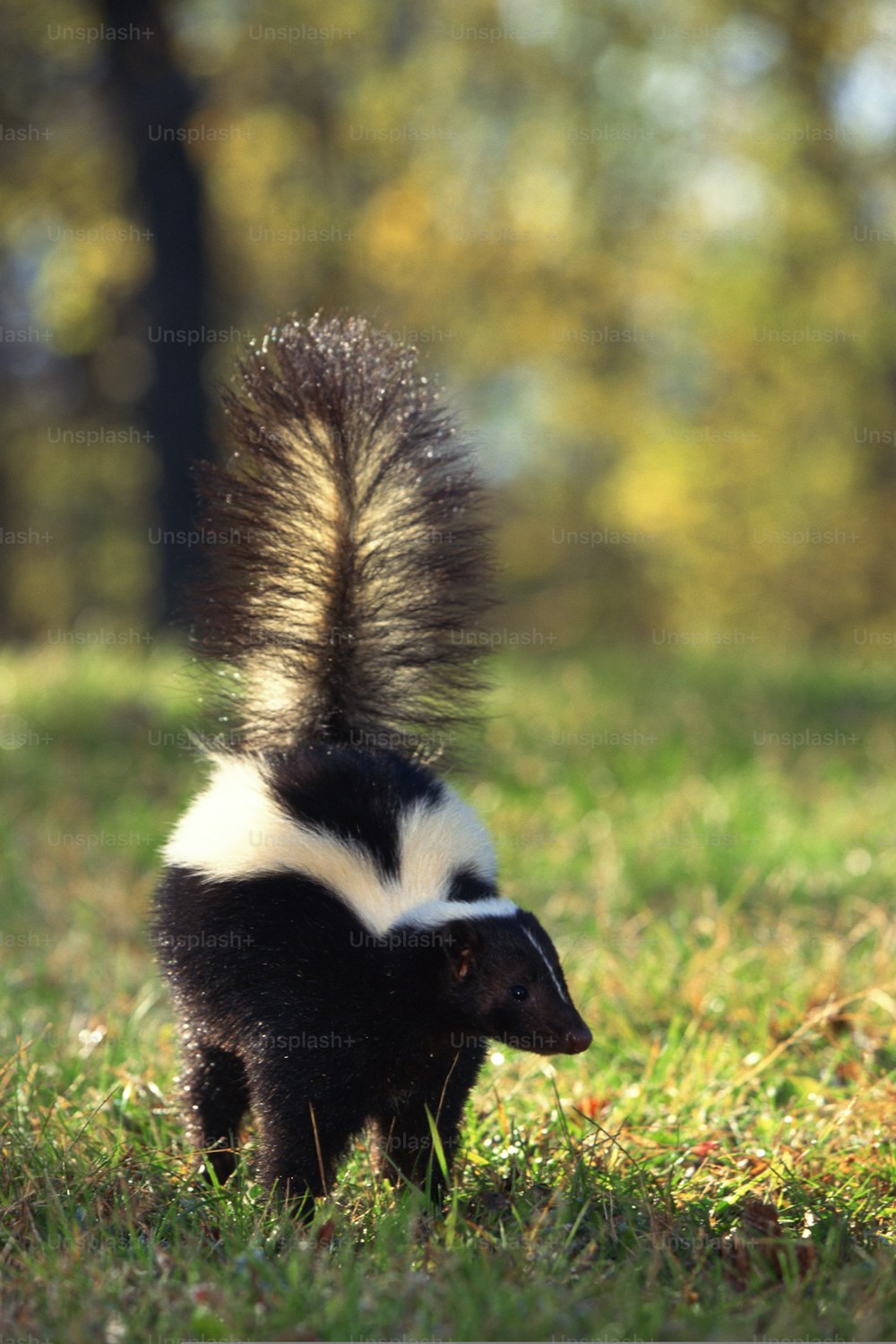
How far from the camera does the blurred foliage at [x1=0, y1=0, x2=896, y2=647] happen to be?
14.8 m

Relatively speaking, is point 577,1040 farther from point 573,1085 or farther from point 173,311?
point 173,311

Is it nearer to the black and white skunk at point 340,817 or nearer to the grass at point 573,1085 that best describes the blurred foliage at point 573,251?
the grass at point 573,1085

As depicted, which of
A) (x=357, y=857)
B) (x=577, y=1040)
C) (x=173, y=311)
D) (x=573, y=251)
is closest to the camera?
(x=577, y=1040)

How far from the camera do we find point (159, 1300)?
7.94 feet

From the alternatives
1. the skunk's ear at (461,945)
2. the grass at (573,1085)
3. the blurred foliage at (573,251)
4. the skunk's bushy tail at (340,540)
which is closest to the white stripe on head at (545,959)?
the skunk's ear at (461,945)

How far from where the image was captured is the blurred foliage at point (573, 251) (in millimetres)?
14781

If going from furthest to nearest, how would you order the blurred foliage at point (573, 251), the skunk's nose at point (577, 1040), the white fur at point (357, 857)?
the blurred foliage at point (573, 251)
the white fur at point (357, 857)
the skunk's nose at point (577, 1040)

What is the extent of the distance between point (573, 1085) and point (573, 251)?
15.2 metres

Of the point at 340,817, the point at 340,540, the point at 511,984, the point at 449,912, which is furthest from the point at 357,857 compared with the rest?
the point at 340,540

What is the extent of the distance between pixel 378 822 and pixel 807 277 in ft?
54.6

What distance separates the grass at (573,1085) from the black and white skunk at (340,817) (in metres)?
0.22

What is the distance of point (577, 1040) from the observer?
2.88m

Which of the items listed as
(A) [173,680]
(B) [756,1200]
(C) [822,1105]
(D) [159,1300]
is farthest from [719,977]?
(A) [173,680]

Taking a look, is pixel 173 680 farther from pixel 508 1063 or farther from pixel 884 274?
pixel 884 274
